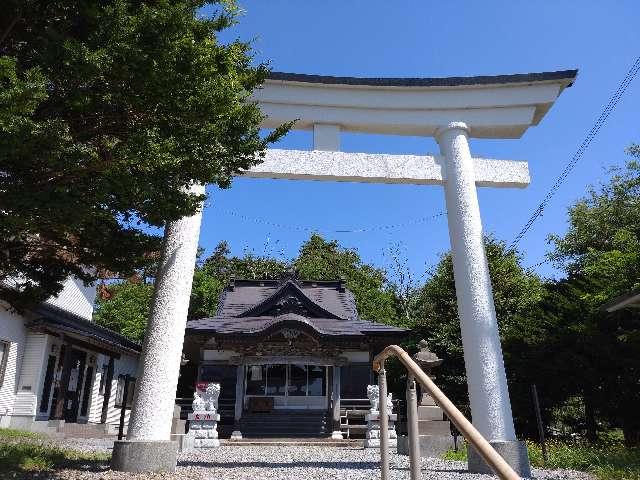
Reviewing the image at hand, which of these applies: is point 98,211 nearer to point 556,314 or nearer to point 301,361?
point 301,361

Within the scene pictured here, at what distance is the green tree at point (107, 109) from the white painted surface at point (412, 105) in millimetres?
3324

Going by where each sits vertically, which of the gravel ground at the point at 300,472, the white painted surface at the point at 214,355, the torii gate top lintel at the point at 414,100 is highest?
the torii gate top lintel at the point at 414,100

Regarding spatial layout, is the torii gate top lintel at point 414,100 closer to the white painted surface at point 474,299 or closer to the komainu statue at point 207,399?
the white painted surface at point 474,299

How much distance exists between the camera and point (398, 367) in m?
19.9

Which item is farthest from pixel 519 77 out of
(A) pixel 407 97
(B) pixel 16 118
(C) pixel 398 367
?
(C) pixel 398 367

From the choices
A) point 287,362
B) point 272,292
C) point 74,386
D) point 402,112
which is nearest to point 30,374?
point 74,386

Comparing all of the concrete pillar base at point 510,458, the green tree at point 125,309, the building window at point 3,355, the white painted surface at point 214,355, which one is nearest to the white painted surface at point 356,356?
the white painted surface at point 214,355

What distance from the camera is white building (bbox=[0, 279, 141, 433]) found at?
1362 centimetres

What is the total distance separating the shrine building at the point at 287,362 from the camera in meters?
14.9

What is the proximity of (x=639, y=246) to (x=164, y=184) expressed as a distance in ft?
38.3

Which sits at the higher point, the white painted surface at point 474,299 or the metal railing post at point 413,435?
the white painted surface at point 474,299

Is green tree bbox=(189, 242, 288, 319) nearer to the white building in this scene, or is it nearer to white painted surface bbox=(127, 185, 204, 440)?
the white building

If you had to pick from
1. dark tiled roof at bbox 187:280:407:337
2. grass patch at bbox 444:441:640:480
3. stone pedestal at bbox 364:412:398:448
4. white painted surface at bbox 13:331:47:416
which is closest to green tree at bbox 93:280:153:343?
dark tiled roof at bbox 187:280:407:337

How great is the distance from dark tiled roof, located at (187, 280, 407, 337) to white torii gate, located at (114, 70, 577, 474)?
26.6 feet
